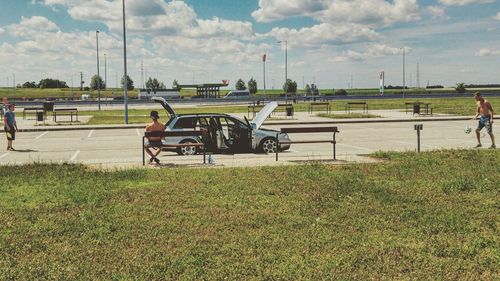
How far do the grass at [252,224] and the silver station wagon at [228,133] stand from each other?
4339 mm

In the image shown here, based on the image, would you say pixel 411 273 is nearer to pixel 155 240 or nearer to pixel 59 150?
pixel 155 240

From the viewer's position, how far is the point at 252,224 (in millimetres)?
7199

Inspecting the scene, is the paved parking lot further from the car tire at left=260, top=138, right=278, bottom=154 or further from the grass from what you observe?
the grass

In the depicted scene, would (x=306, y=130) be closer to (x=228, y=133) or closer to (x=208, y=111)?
(x=228, y=133)

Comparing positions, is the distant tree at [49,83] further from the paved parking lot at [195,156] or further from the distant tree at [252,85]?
the paved parking lot at [195,156]

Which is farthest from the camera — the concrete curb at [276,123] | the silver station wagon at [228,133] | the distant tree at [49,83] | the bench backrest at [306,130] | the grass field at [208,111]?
the distant tree at [49,83]

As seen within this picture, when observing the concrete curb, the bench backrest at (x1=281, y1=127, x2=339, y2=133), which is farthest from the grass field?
the bench backrest at (x1=281, y1=127, x2=339, y2=133)

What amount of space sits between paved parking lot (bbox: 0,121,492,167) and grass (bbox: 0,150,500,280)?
2.37 metres

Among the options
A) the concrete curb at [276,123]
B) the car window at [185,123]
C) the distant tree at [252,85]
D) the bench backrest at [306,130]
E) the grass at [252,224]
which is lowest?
the grass at [252,224]

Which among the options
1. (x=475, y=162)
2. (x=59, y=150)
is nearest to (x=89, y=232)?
(x=475, y=162)

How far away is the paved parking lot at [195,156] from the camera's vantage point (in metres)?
14.1

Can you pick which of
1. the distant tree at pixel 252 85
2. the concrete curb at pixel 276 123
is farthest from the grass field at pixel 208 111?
the distant tree at pixel 252 85

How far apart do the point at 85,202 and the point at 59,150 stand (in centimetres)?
1060

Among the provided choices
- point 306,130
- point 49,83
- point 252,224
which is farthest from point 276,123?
point 49,83
